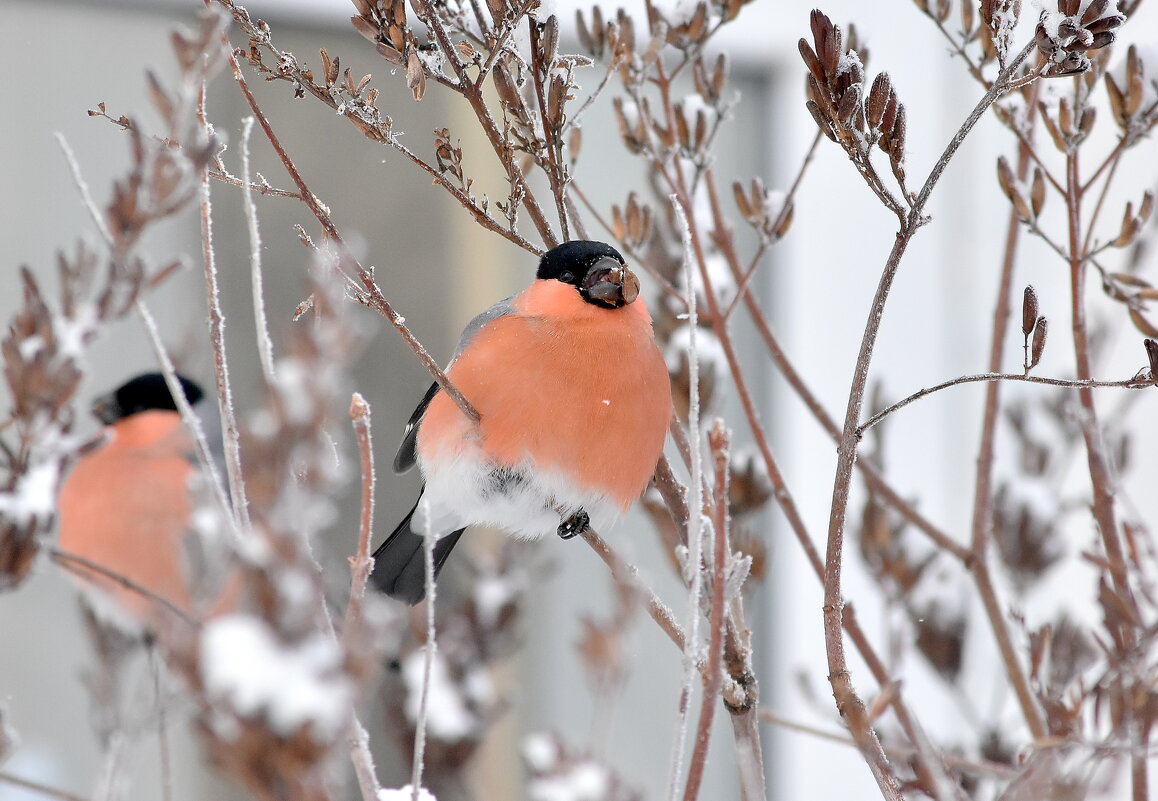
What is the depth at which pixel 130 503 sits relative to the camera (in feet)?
4.12

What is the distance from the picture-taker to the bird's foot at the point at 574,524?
913 mm

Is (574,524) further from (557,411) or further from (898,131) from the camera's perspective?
(898,131)

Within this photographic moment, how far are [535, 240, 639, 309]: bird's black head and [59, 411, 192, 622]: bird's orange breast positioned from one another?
1.62 feet

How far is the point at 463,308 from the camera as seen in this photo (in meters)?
1.83

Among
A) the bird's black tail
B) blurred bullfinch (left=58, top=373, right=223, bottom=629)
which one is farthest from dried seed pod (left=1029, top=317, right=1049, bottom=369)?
blurred bullfinch (left=58, top=373, right=223, bottom=629)

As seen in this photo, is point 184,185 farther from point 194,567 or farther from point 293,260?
point 293,260

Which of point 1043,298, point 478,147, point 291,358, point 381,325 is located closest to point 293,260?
point 381,325

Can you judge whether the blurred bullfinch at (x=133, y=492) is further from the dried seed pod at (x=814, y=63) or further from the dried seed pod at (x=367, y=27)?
the dried seed pod at (x=814, y=63)

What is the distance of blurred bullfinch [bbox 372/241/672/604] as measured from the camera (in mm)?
830

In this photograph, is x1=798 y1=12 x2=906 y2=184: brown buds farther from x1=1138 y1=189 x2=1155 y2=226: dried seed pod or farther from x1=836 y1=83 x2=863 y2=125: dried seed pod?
x1=1138 y1=189 x2=1155 y2=226: dried seed pod

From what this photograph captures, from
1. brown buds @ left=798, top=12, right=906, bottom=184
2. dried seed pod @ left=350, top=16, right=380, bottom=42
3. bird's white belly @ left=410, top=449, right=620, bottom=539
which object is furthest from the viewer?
bird's white belly @ left=410, top=449, right=620, bottom=539

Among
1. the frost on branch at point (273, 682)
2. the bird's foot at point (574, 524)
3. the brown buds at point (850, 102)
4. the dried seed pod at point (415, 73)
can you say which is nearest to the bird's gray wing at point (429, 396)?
the bird's foot at point (574, 524)

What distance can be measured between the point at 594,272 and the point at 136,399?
78cm

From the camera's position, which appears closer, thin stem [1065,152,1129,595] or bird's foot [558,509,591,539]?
thin stem [1065,152,1129,595]
